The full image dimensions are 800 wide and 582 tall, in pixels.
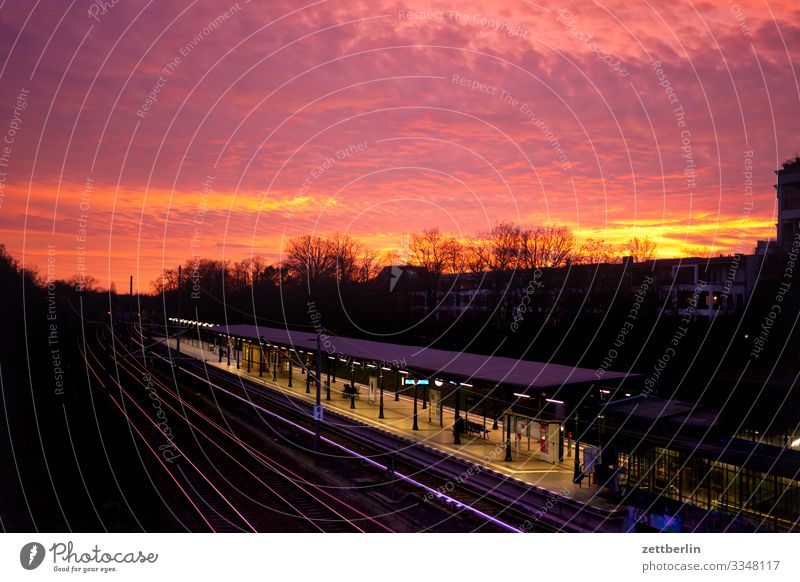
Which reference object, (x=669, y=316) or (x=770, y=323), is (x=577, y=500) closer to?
(x=770, y=323)

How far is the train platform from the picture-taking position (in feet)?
62.0

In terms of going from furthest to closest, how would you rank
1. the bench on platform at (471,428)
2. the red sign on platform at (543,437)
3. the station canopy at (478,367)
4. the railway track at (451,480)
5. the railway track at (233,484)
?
1. the bench on platform at (471,428)
2. the red sign on platform at (543,437)
3. the station canopy at (478,367)
4. the railway track at (233,484)
5. the railway track at (451,480)

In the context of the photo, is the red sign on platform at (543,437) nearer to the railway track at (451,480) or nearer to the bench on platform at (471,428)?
the railway track at (451,480)

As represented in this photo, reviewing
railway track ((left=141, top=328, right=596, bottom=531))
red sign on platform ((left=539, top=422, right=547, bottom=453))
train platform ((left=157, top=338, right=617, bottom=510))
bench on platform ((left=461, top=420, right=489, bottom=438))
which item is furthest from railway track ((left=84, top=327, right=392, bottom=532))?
red sign on platform ((left=539, top=422, right=547, bottom=453))

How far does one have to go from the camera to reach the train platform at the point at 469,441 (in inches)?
744

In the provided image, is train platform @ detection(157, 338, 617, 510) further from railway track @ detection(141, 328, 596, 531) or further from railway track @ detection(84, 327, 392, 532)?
railway track @ detection(84, 327, 392, 532)

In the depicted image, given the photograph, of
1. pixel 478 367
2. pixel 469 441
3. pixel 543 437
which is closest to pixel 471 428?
pixel 469 441

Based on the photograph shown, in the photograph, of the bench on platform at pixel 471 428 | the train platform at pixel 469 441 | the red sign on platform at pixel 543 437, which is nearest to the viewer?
the train platform at pixel 469 441

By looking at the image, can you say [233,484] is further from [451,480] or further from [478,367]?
[478,367]

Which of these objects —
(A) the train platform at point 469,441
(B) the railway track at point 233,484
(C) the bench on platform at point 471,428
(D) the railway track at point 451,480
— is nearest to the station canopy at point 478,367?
(C) the bench on platform at point 471,428

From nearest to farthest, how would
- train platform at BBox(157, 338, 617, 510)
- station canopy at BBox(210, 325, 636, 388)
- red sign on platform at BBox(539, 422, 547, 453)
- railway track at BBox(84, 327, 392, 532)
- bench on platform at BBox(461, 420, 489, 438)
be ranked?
1. railway track at BBox(84, 327, 392, 532)
2. train platform at BBox(157, 338, 617, 510)
3. station canopy at BBox(210, 325, 636, 388)
4. red sign on platform at BBox(539, 422, 547, 453)
5. bench on platform at BBox(461, 420, 489, 438)

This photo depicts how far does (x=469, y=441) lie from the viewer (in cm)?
2472

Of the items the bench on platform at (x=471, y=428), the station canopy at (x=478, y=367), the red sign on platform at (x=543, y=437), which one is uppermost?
the station canopy at (x=478, y=367)

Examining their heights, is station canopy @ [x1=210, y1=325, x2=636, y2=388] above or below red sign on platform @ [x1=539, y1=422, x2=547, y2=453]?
above
